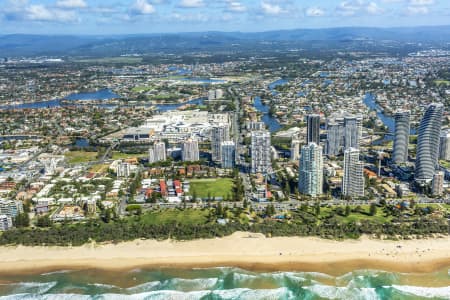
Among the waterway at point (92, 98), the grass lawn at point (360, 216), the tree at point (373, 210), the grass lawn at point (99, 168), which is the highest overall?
the waterway at point (92, 98)

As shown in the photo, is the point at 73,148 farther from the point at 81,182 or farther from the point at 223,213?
the point at 223,213

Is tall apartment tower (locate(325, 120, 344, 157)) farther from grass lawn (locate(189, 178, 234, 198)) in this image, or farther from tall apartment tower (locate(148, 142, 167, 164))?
tall apartment tower (locate(148, 142, 167, 164))

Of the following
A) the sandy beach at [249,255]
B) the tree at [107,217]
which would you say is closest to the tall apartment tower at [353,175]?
the sandy beach at [249,255]

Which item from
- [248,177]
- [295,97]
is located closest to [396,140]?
[248,177]

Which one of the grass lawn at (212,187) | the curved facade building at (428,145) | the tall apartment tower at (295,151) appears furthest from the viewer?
the tall apartment tower at (295,151)

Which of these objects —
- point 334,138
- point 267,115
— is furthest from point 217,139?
point 267,115

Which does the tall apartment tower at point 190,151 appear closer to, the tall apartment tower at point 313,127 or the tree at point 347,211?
the tall apartment tower at point 313,127

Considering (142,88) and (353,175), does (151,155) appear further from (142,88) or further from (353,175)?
(142,88)
